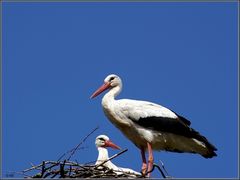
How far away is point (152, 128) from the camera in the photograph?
39.8 ft

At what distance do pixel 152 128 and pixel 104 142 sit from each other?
1.50 metres

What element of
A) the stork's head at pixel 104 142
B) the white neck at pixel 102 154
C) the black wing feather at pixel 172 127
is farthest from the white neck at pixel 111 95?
the stork's head at pixel 104 142

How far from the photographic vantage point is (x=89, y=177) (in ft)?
33.2

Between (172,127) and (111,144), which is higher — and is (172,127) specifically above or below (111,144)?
below

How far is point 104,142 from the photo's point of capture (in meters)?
13.4

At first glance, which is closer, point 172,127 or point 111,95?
point 172,127

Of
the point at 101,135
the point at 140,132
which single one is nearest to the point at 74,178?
the point at 140,132

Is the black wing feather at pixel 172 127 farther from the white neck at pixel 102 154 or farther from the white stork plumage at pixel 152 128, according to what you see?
the white neck at pixel 102 154

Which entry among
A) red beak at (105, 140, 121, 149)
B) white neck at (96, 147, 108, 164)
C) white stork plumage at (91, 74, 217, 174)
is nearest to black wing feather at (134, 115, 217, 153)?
white stork plumage at (91, 74, 217, 174)

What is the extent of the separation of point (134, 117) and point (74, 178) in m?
2.28

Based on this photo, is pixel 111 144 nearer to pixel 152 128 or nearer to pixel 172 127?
pixel 152 128

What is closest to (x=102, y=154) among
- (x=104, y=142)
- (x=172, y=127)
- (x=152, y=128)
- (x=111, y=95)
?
(x=104, y=142)

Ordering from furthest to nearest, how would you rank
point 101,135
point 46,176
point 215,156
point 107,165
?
point 101,135
point 215,156
point 107,165
point 46,176

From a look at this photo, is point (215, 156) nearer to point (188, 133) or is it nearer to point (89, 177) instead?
point (188, 133)
